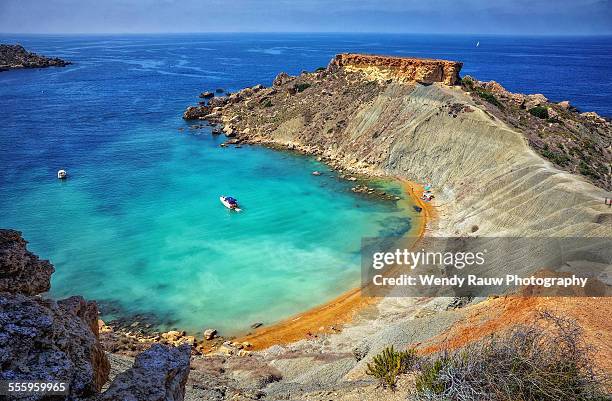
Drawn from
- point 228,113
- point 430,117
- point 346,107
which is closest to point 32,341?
point 430,117

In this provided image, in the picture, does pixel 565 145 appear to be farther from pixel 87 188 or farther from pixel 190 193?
pixel 87 188

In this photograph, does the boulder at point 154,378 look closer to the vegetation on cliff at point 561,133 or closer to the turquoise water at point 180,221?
the turquoise water at point 180,221

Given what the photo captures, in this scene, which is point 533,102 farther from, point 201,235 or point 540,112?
point 201,235

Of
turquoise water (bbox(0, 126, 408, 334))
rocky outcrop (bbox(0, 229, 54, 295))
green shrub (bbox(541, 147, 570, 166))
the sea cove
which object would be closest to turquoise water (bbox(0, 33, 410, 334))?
turquoise water (bbox(0, 126, 408, 334))

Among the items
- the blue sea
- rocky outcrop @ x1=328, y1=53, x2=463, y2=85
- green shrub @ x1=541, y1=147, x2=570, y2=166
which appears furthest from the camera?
rocky outcrop @ x1=328, y1=53, x2=463, y2=85

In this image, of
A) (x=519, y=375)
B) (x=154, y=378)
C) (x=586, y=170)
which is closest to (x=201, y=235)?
(x=154, y=378)

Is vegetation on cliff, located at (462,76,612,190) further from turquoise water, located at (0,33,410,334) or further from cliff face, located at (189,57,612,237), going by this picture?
turquoise water, located at (0,33,410,334)

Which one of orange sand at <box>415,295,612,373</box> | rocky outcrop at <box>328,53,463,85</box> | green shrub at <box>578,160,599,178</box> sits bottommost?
orange sand at <box>415,295,612,373</box>
